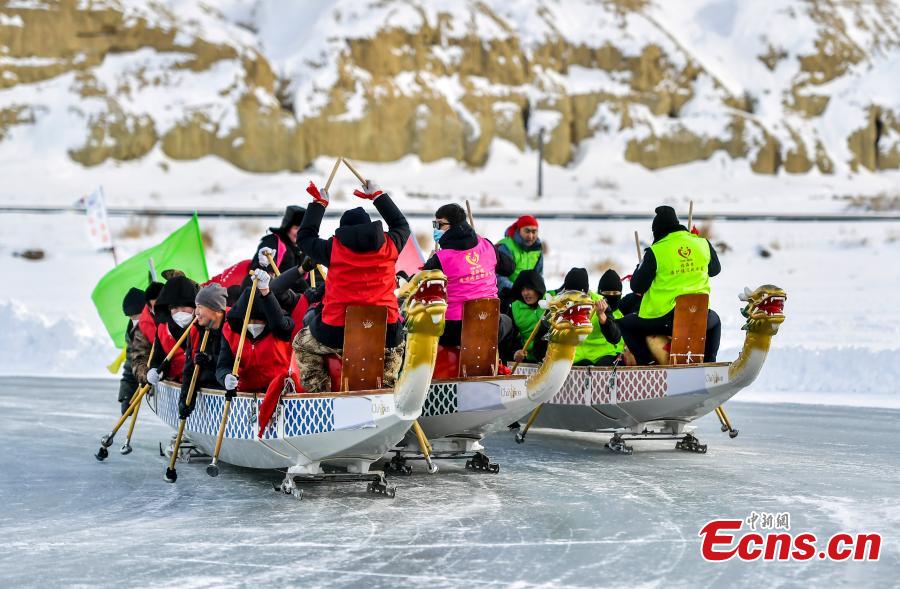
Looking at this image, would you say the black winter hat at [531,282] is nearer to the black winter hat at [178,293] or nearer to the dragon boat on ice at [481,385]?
the dragon boat on ice at [481,385]

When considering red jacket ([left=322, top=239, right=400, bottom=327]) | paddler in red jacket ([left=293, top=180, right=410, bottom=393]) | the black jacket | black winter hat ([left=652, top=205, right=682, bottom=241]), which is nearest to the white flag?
black winter hat ([left=652, top=205, right=682, bottom=241])

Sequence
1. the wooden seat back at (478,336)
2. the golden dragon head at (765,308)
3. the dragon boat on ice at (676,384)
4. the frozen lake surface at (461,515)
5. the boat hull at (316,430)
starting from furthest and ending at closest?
1. the dragon boat on ice at (676,384)
2. the golden dragon head at (765,308)
3. the wooden seat back at (478,336)
4. the boat hull at (316,430)
5. the frozen lake surface at (461,515)

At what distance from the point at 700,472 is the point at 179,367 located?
176 inches

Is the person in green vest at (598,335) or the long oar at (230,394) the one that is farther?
the person in green vest at (598,335)

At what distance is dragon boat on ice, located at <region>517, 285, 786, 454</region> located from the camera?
11.2m

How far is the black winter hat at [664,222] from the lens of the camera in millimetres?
11570

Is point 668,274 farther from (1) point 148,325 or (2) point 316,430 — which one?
(1) point 148,325

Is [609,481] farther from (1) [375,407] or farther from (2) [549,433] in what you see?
(2) [549,433]

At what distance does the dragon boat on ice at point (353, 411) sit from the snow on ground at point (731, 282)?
8.04 m

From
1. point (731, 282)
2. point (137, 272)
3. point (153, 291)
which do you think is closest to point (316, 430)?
point (153, 291)

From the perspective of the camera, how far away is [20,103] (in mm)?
49625

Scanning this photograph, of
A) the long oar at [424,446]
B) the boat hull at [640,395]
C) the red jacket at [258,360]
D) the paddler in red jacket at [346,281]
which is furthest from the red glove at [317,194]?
the boat hull at [640,395]

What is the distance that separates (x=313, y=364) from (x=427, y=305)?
116 centimetres

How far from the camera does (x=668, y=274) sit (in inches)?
460
